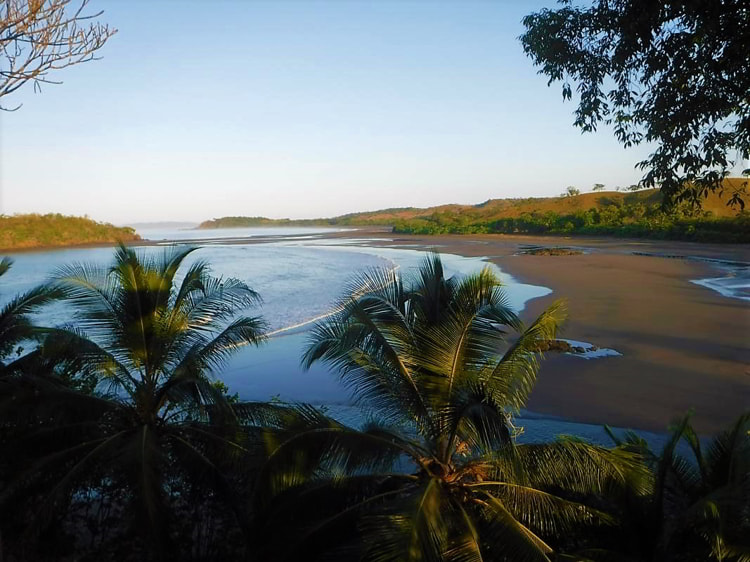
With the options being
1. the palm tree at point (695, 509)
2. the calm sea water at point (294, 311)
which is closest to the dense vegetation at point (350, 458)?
the palm tree at point (695, 509)

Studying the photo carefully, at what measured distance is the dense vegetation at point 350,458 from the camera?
5.55 meters

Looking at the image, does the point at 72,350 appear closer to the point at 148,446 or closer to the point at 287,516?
the point at 148,446

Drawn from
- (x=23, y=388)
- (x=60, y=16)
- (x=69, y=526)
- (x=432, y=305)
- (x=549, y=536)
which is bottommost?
(x=69, y=526)

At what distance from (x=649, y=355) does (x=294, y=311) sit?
1553 cm

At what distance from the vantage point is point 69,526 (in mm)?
7918

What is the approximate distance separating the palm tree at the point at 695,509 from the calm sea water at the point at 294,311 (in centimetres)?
428

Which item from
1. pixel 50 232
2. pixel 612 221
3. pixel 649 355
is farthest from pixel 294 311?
pixel 50 232

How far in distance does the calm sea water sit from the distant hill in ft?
73.8

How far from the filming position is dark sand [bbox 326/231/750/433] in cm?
1207

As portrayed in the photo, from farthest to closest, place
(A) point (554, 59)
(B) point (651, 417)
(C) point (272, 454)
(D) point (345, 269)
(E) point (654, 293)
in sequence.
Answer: (D) point (345, 269) → (E) point (654, 293) → (B) point (651, 417) → (A) point (554, 59) → (C) point (272, 454)

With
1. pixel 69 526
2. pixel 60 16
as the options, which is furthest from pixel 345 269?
pixel 60 16

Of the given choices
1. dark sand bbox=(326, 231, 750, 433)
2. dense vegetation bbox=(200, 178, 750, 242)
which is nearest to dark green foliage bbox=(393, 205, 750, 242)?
dense vegetation bbox=(200, 178, 750, 242)

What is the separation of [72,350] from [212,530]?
2.90 meters

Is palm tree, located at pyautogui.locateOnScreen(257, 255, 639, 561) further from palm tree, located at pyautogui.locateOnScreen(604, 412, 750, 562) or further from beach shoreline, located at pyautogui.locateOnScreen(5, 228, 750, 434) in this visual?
beach shoreline, located at pyautogui.locateOnScreen(5, 228, 750, 434)
